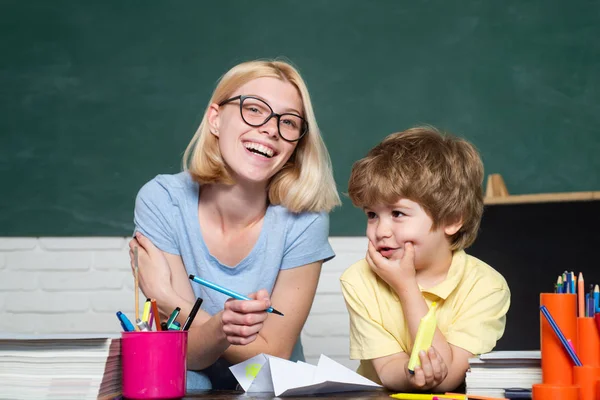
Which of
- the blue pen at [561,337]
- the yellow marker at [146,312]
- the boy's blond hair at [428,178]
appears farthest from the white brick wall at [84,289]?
the blue pen at [561,337]

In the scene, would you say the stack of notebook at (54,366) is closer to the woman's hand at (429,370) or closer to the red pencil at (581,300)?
the woman's hand at (429,370)

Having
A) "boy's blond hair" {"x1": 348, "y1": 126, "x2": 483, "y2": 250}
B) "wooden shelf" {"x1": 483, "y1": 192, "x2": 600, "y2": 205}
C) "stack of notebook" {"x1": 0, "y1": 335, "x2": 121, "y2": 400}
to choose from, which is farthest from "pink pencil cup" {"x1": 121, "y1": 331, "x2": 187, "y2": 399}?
"wooden shelf" {"x1": 483, "y1": 192, "x2": 600, "y2": 205}

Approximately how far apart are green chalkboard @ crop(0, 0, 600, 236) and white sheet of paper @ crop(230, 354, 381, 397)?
146 cm

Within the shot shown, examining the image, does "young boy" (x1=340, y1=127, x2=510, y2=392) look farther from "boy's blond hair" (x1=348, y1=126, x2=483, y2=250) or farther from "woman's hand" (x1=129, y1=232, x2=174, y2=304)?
"woman's hand" (x1=129, y1=232, x2=174, y2=304)

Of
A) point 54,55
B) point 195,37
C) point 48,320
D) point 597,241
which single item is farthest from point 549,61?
point 48,320

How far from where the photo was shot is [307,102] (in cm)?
170

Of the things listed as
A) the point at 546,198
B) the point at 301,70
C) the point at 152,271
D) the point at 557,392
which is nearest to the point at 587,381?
the point at 557,392

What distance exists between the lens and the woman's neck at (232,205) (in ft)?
5.73

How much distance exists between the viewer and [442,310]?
141 cm

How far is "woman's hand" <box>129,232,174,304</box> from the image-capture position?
5.17ft

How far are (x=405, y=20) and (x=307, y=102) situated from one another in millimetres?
1114

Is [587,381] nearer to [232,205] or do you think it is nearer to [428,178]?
[428,178]

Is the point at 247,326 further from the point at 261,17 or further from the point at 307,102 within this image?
the point at 261,17

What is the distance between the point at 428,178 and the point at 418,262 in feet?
0.54
